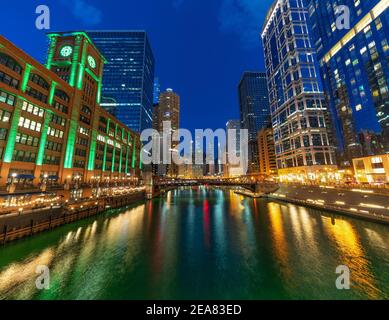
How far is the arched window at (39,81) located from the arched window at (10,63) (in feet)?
10.7

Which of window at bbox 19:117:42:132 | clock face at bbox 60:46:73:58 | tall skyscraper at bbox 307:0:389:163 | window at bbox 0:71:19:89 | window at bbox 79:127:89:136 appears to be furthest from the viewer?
tall skyscraper at bbox 307:0:389:163

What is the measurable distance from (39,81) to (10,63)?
21.4ft

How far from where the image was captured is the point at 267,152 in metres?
160

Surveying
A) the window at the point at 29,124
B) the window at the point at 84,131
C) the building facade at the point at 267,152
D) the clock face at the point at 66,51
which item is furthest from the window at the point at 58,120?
the building facade at the point at 267,152

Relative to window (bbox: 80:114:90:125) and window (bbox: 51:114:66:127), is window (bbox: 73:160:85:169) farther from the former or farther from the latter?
window (bbox: 80:114:90:125)

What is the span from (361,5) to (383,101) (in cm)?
4138

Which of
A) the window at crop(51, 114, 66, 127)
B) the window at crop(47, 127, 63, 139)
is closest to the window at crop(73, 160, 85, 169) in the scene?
the window at crop(47, 127, 63, 139)

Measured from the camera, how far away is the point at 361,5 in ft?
209

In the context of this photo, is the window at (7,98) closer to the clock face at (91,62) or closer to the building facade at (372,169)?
the clock face at (91,62)

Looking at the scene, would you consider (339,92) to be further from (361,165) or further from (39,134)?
(39,134)

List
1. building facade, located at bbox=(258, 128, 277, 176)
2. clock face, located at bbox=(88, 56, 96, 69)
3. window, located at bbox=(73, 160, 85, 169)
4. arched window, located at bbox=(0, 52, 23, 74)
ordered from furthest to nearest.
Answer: building facade, located at bbox=(258, 128, 277, 176), clock face, located at bbox=(88, 56, 96, 69), window, located at bbox=(73, 160, 85, 169), arched window, located at bbox=(0, 52, 23, 74)

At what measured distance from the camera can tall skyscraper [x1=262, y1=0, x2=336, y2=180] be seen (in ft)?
269

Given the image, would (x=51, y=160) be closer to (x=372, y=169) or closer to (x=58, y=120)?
(x=58, y=120)
